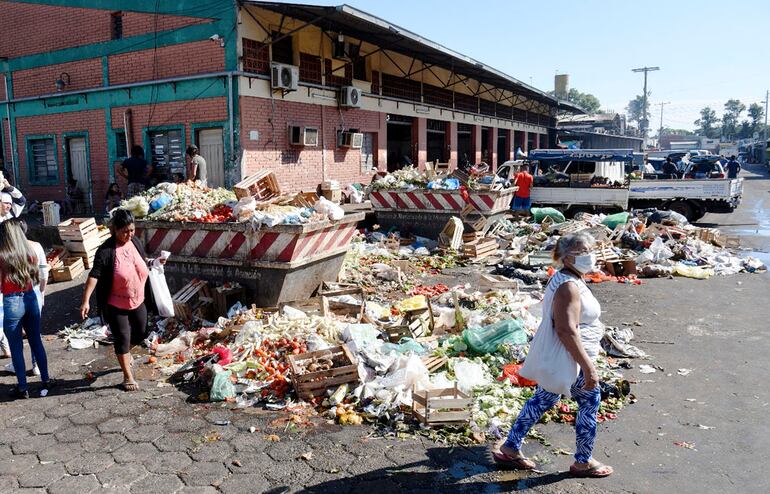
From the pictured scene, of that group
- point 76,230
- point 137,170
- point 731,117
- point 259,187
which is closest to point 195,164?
point 76,230

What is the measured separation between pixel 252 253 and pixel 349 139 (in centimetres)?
1072

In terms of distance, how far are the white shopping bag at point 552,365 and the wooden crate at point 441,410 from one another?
91cm

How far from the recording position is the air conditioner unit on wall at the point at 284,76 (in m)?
13.9

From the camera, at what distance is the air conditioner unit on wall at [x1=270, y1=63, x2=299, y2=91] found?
45.6ft

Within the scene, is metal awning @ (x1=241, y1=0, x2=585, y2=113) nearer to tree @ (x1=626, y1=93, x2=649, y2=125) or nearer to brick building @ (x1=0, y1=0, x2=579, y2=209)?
brick building @ (x1=0, y1=0, x2=579, y2=209)

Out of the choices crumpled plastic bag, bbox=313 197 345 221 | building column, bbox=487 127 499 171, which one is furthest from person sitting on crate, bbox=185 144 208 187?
building column, bbox=487 127 499 171

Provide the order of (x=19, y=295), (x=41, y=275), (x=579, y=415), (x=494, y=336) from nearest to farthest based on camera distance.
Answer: (x=579, y=415), (x=19, y=295), (x=41, y=275), (x=494, y=336)

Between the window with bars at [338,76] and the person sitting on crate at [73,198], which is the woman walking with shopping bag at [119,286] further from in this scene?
the person sitting on crate at [73,198]

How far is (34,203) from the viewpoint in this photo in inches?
683

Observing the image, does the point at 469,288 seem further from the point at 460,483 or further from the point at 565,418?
the point at 460,483

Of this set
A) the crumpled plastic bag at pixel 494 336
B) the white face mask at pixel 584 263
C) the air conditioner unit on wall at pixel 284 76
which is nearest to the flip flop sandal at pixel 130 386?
the crumpled plastic bag at pixel 494 336

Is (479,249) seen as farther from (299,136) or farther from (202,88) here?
(202,88)

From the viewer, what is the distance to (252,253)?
7.24 meters

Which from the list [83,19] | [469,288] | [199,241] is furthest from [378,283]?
[83,19]
